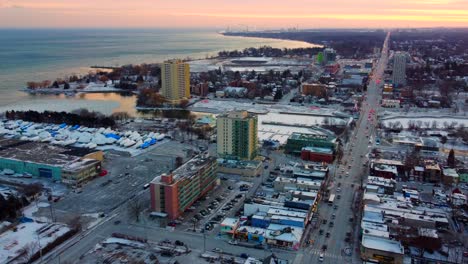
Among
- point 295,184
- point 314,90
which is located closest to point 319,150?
point 295,184

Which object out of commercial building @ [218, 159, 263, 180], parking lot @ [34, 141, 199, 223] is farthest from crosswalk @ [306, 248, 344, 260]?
parking lot @ [34, 141, 199, 223]

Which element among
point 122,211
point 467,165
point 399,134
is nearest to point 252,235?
point 122,211

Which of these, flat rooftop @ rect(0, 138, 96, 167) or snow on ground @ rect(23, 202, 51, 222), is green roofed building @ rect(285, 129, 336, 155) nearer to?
flat rooftop @ rect(0, 138, 96, 167)

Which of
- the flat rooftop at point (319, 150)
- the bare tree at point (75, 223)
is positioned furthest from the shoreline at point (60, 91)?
the bare tree at point (75, 223)

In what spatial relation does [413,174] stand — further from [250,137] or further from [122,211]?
[122,211]

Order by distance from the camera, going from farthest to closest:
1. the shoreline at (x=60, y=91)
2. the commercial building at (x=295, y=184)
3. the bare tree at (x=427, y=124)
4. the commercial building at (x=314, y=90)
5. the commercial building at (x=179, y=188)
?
the shoreline at (x=60, y=91) → the commercial building at (x=314, y=90) → the bare tree at (x=427, y=124) → the commercial building at (x=295, y=184) → the commercial building at (x=179, y=188)

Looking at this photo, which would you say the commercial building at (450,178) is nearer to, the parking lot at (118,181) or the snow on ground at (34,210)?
the parking lot at (118,181)
